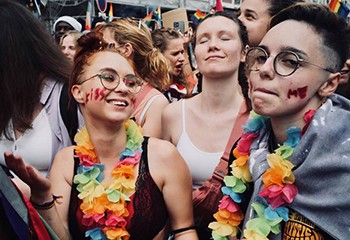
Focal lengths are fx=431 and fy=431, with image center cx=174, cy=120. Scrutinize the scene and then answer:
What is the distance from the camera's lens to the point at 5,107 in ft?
7.23

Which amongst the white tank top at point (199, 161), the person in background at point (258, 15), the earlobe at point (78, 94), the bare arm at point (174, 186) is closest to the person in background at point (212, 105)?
the white tank top at point (199, 161)

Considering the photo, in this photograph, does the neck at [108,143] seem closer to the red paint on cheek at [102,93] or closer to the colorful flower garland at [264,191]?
the red paint on cheek at [102,93]

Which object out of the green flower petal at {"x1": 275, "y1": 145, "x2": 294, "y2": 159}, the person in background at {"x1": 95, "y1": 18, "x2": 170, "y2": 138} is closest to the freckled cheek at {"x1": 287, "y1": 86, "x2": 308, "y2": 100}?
the green flower petal at {"x1": 275, "y1": 145, "x2": 294, "y2": 159}

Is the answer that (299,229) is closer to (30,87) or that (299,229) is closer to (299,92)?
(299,92)

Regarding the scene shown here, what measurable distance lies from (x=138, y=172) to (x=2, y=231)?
924 millimetres

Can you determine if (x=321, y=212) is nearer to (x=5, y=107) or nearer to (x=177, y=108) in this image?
(x=177, y=108)

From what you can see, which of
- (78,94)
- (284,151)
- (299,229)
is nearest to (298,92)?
(284,151)

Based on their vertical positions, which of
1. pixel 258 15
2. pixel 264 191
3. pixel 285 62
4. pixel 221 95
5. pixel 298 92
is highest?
pixel 258 15

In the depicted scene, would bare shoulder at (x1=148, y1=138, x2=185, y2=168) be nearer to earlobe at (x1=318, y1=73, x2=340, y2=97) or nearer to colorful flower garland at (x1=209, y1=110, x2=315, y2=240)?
colorful flower garland at (x1=209, y1=110, x2=315, y2=240)

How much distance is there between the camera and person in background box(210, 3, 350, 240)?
5.05 feet

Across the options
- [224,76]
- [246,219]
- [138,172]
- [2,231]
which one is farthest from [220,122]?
[2,231]

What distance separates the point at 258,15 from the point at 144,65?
3.05 ft

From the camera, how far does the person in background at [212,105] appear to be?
8.29 ft

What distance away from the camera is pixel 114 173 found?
7.08 feet
